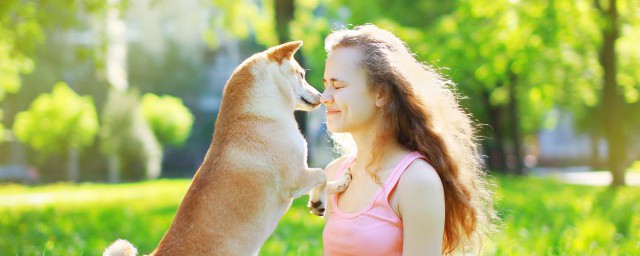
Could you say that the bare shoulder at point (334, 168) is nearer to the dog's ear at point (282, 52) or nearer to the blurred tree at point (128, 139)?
the dog's ear at point (282, 52)

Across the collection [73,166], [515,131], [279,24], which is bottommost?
[73,166]

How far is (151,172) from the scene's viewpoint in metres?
32.0

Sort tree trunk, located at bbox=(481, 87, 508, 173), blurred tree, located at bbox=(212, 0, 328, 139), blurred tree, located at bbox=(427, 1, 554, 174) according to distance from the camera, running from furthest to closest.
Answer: tree trunk, located at bbox=(481, 87, 508, 173)
blurred tree, located at bbox=(427, 1, 554, 174)
blurred tree, located at bbox=(212, 0, 328, 139)

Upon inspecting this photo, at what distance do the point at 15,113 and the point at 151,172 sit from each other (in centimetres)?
1136

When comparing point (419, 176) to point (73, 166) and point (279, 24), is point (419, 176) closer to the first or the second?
point (279, 24)

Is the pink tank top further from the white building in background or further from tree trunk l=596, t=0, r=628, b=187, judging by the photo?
the white building in background

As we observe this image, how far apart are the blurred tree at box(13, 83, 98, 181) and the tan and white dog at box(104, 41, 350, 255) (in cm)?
3049

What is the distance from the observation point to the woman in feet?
9.93

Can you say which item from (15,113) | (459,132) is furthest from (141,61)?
(459,132)

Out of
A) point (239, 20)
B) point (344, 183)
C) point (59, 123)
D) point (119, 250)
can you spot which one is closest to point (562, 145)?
point (59, 123)

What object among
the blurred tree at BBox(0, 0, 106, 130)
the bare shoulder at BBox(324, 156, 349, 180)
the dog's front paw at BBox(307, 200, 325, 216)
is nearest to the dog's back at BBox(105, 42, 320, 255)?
the dog's front paw at BBox(307, 200, 325, 216)

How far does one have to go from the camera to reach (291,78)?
3.56 m

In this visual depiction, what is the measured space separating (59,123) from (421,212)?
105ft

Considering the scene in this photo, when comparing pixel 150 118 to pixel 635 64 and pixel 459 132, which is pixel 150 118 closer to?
pixel 635 64
